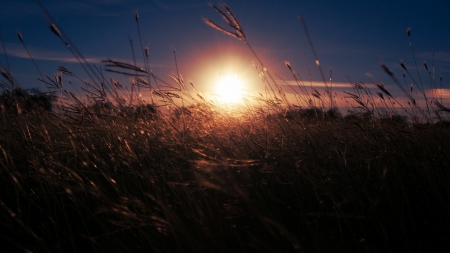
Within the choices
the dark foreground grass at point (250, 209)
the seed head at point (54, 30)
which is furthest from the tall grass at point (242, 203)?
the seed head at point (54, 30)

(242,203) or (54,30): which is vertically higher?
(54,30)

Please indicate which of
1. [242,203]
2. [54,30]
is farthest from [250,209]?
[54,30]

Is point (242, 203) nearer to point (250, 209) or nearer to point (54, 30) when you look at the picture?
point (250, 209)

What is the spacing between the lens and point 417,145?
175cm

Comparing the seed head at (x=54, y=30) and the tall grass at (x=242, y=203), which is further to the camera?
the seed head at (x=54, y=30)

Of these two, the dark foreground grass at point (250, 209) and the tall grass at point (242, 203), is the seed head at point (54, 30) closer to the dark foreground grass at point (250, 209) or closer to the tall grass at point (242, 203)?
the tall grass at point (242, 203)

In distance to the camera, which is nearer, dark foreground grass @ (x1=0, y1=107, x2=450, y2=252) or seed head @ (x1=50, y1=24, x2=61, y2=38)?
dark foreground grass @ (x1=0, y1=107, x2=450, y2=252)

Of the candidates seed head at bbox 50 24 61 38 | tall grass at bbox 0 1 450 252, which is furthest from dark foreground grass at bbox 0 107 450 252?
seed head at bbox 50 24 61 38

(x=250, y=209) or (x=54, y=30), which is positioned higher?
(x=54, y=30)

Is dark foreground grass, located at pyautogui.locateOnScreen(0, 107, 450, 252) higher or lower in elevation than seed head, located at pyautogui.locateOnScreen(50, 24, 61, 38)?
lower

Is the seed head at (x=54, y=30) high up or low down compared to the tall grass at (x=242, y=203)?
up

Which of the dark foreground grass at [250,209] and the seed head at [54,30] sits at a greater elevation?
the seed head at [54,30]

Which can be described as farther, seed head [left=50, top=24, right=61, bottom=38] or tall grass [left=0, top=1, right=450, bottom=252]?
seed head [left=50, top=24, right=61, bottom=38]

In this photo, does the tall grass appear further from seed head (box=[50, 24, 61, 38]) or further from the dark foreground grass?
seed head (box=[50, 24, 61, 38])
